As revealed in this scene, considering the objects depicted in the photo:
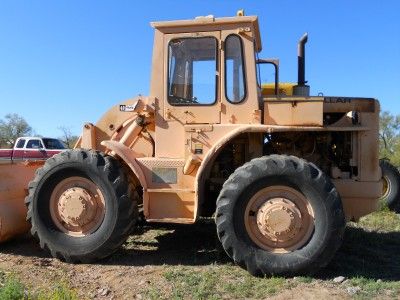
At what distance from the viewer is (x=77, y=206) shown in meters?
5.85

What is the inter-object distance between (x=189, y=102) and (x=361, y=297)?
9.87ft

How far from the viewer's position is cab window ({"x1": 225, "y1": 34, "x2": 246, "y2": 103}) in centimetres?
597

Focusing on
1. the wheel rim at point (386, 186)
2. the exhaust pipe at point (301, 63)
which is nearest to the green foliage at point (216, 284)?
the exhaust pipe at point (301, 63)

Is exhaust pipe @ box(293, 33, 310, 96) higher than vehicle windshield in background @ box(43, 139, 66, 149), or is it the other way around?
exhaust pipe @ box(293, 33, 310, 96)

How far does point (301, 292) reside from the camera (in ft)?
15.9

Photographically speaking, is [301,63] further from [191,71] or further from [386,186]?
[386,186]

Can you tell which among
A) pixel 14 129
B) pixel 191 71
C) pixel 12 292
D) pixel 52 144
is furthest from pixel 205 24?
pixel 14 129

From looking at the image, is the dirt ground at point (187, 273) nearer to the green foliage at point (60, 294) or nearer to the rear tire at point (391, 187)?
the green foliage at point (60, 294)

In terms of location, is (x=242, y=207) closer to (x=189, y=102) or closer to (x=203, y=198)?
(x=203, y=198)

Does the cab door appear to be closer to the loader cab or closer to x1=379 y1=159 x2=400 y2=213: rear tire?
the loader cab

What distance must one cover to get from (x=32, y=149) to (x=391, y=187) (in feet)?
53.7

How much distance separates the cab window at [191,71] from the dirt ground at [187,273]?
2029 mm

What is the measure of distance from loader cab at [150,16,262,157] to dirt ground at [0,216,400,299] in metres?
1.41

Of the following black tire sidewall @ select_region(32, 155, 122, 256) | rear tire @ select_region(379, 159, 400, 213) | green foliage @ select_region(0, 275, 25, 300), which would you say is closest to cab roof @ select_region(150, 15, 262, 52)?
black tire sidewall @ select_region(32, 155, 122, 256)
